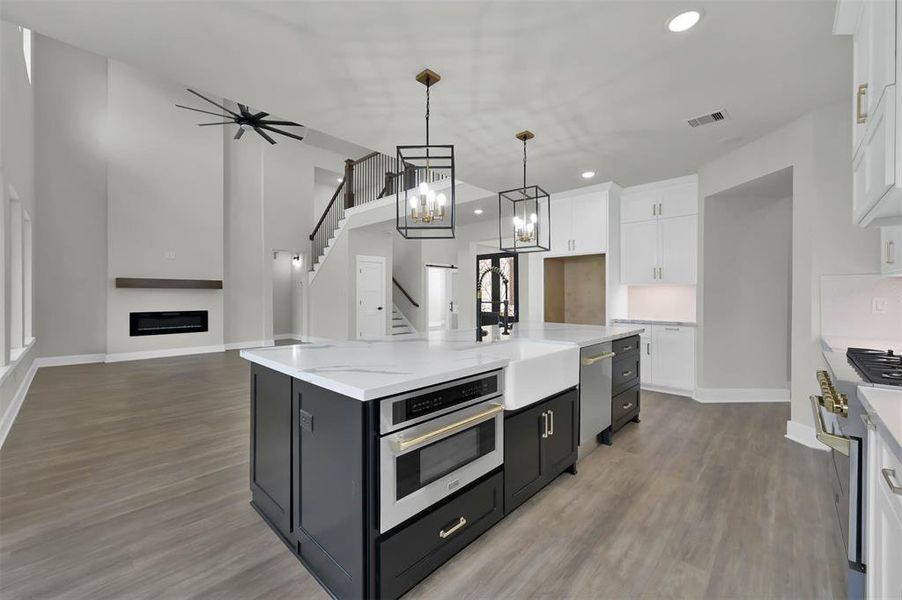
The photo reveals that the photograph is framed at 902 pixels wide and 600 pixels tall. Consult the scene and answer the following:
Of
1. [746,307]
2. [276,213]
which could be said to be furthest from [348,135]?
[276,213]

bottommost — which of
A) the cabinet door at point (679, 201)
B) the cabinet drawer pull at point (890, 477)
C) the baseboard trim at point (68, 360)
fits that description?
the baseboard trim at point (68, 360)

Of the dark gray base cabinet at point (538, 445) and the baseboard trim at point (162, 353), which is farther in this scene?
the baseboard trim at point (162, 353)

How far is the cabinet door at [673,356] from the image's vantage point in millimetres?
4551

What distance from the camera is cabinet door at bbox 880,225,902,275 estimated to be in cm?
213

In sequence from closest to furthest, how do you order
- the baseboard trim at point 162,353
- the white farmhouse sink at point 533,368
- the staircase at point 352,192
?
the white farmhouse sink at point 533,368
the baseboard trim at point 162,353
the staircase at point 352,192

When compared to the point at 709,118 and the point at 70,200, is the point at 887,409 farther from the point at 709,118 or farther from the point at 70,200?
the point at 70,200

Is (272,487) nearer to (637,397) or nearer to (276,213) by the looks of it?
(637,397)

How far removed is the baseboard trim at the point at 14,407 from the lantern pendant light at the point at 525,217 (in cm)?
442

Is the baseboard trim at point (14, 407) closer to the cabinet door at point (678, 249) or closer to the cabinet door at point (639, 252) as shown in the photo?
the cabinet door at point (639, 252)

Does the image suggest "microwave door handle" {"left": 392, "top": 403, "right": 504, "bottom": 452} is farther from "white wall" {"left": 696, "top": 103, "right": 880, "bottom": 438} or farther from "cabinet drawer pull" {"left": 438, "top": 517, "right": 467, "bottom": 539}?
"white wall" {"left": 696, "top": 103, "right": 880, "bottom": 438}

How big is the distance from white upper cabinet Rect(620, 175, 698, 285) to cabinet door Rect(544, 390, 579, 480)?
2.95 metres

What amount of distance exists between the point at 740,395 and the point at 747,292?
1.18 metres

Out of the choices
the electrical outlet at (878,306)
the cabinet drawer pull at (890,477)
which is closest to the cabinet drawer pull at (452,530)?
the cabinet drawer pull at (890,477)

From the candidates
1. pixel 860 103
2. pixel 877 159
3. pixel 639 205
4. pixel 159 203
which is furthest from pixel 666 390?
pixel 159 203
